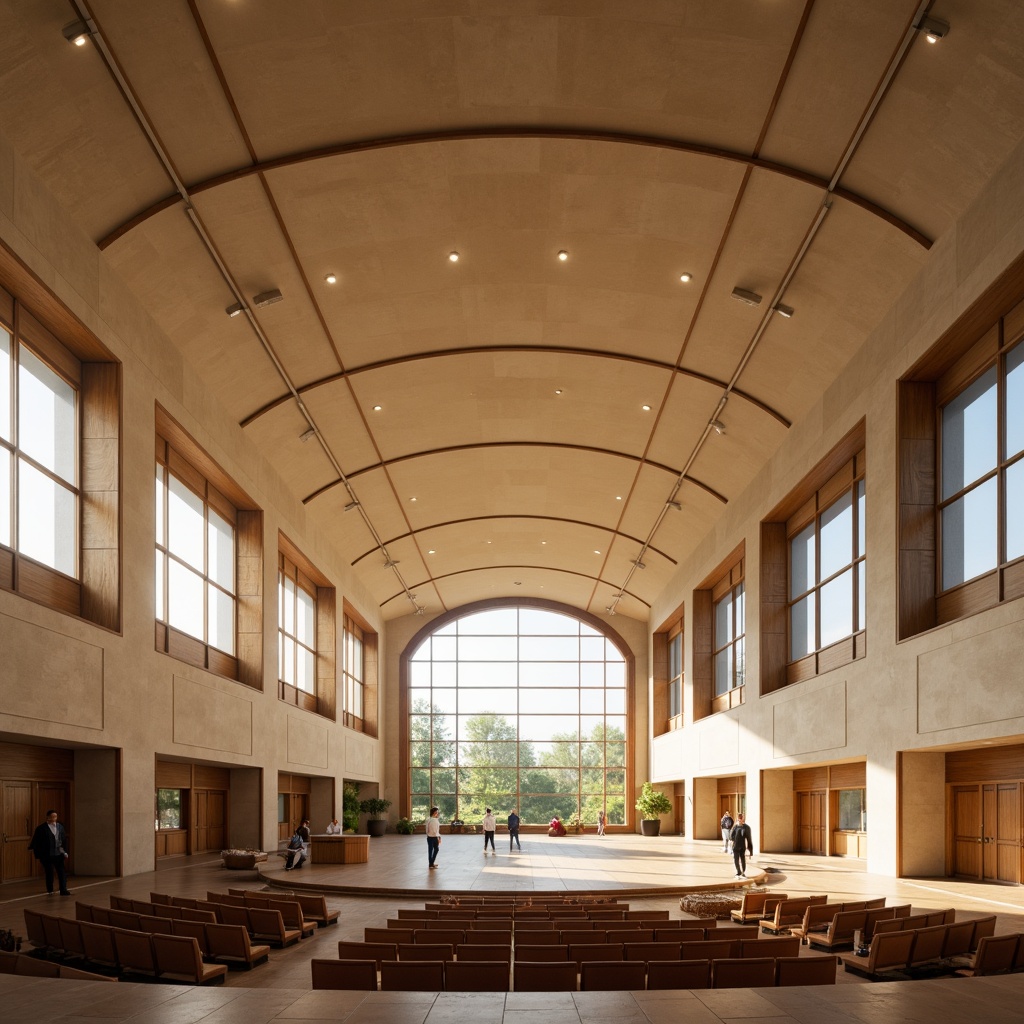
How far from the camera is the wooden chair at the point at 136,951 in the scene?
29.7ft

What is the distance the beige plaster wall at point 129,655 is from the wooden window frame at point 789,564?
12799mm

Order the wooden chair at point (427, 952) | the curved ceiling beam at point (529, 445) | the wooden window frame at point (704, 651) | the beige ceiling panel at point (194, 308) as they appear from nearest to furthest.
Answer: the wooden chair at point (427, 952) → the beige ceiling panel at point (194, 308) → the curved ceiling beam at point (529, 445) → the wooden window frame at point (704, 651)

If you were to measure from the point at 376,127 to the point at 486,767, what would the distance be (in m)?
37.6

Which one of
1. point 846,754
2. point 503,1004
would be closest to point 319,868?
point 846,754

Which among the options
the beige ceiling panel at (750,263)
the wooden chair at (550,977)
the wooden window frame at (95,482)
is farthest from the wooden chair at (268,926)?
the beige ceiling panel at (750,263)

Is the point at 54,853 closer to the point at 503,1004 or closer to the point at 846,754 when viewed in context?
the point at 503,1004

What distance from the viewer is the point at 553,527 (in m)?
38.1

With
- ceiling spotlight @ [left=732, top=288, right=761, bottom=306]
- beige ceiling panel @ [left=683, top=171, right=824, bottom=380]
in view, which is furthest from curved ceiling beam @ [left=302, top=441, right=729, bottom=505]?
ceiling spotlight @ [left=732, top=288, right=761, bottom=306]

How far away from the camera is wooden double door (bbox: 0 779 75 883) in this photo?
16562 millimetres

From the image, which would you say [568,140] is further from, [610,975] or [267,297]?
[610,975]

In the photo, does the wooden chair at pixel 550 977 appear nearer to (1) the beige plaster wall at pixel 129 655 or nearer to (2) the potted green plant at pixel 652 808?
(1) the beige plaster wall at pixel 129 655

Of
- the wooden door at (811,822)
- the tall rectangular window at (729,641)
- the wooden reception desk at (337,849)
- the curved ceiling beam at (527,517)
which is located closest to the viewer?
the wooden reception desk at (337,849)

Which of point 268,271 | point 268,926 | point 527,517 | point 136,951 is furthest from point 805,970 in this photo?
point 527,517

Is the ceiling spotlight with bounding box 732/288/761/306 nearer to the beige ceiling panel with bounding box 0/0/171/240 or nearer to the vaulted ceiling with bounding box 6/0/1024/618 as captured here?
the vaulted ceiling with bounding box 6/0/1024/618
